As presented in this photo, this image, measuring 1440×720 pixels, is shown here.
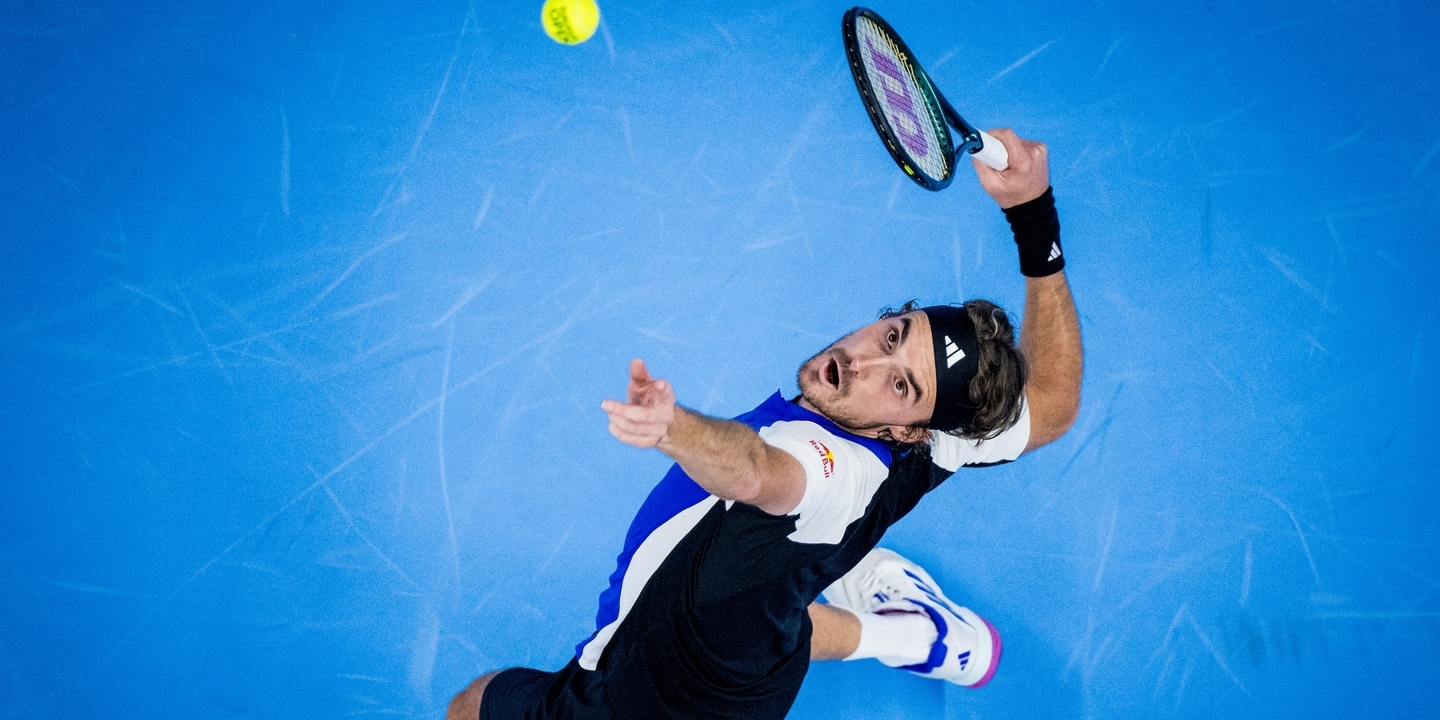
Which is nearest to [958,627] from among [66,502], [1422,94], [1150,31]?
[1150,31]

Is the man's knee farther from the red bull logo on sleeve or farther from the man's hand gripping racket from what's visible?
the man's hand gripping racket

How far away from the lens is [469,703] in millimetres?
2324

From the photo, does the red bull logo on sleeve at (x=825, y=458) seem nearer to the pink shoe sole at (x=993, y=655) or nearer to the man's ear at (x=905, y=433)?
the man's ear at (x=905, y=433)

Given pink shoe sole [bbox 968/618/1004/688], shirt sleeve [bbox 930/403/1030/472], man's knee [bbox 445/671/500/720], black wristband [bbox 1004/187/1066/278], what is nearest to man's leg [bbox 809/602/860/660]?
pink shoe sole [bbox 968/618/1004/688]

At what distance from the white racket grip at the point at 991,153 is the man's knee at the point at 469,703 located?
167 centimetres

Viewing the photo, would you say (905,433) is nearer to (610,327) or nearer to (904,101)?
(904,101)

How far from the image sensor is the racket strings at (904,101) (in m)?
1.96

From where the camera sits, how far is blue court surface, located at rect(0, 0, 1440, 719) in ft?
8.92

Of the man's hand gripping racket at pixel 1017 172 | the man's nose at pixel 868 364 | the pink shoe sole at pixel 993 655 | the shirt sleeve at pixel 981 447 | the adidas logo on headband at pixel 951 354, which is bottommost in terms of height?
the pink shoe sole at pixel 993 655

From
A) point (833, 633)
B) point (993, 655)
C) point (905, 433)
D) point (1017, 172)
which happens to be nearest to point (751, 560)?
point (905, 433)

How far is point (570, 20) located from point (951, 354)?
5.09 ft

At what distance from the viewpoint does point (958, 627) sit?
2.64 meters

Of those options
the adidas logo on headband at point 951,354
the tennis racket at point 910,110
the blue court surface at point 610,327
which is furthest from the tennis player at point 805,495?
the blue court surface at point 610,327

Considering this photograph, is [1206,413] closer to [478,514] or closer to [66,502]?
[478,514]
